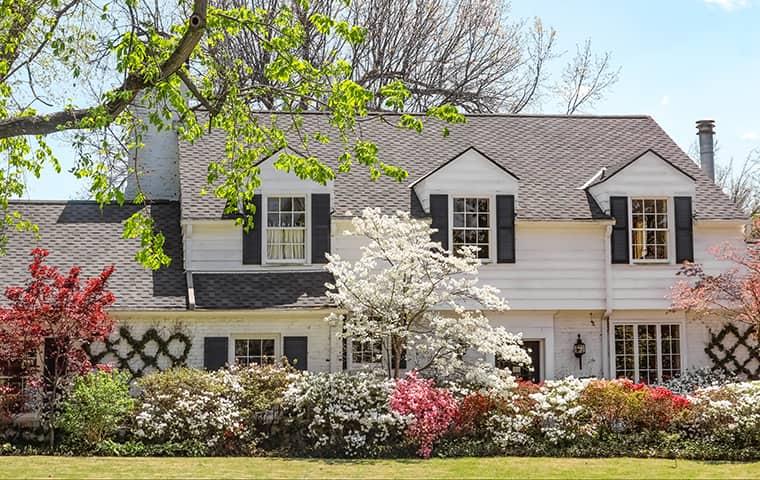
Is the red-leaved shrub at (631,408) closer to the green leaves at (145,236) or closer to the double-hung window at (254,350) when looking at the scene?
the double-hung window at (254,350)

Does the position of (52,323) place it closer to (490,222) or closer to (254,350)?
(254,350)

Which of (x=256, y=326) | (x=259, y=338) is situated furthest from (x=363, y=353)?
(x=256, y=326)

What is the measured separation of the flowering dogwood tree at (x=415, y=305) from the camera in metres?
19.5

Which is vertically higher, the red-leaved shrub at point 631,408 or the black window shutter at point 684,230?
the black window shutter at point 684,230

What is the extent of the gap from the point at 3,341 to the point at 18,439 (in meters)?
1.85

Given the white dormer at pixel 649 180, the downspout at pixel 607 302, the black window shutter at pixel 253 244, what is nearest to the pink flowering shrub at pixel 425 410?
the black window shutter at pixel 253 244

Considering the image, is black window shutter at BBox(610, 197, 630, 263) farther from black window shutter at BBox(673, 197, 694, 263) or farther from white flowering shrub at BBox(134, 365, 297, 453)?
white flowering shrub at BBox(134, 365, 297, 453)

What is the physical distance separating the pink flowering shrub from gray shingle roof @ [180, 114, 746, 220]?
585cm

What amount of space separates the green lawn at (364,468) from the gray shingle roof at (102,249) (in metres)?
5.02

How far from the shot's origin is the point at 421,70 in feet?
121

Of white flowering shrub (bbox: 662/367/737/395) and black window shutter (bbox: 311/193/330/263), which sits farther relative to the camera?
white flowering shrub (bbox: 662/367/737/395)

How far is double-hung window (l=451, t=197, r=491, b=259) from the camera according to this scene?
76.3ft

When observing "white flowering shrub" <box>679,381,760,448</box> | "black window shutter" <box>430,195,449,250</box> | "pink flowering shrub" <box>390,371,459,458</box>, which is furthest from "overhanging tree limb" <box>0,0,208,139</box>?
"white flowering shrub" <box>679,381,760,448</box>

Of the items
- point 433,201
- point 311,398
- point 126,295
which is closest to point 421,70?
point 433,201
